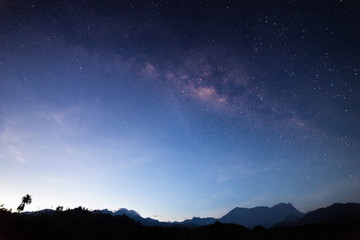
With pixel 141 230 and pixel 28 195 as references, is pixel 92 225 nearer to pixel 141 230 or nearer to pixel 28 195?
pixel 141 230

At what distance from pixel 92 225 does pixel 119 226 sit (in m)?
9.15

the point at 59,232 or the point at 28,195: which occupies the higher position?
the point at 28,195

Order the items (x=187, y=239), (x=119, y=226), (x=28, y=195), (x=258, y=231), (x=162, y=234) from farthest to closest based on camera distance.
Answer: (x=28, y=195) < (x=119, y=226) < (x=258, y=231) < (x=162, y=234) < (x=187, y=239)

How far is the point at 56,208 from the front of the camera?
50781mm

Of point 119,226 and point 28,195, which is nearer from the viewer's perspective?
point 119,226

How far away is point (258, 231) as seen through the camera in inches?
1210

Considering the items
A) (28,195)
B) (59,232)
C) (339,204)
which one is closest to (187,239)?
(59,232)

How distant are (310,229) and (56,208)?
55283 millimetres

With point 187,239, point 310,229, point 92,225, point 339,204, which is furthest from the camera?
point 339,204

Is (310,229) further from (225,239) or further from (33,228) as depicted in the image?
(33,228)

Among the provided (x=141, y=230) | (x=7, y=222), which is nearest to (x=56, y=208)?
(x=7, y=222)

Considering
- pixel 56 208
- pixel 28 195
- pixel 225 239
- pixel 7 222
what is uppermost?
pixel 28 195

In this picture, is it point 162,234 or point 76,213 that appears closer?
point 162,234

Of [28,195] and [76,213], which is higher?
[28,195]
